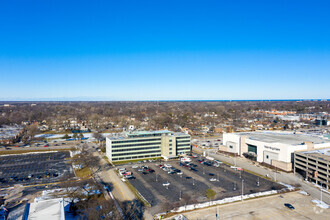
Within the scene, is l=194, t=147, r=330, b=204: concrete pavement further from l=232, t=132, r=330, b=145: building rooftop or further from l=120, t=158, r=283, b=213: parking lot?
l=232, t=132, r=330, b=145: building rooftop

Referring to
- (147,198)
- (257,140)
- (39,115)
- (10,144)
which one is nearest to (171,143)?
(257,140)

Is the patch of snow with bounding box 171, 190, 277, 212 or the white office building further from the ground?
the white office building

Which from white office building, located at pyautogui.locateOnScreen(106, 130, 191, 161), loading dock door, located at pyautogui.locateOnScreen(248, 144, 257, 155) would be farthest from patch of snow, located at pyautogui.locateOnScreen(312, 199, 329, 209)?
white office building, located at pyautogui.locateOnScreen(106, 130, 191, 161)

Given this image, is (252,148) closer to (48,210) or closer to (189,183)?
(189,183)

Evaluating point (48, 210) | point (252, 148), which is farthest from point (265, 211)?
point (252, 148)

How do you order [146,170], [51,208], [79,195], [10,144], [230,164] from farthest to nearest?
[10,144] → [230,164] → [146,170] → [79,195] → [51,208]

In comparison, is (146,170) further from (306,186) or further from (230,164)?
(306,186)
